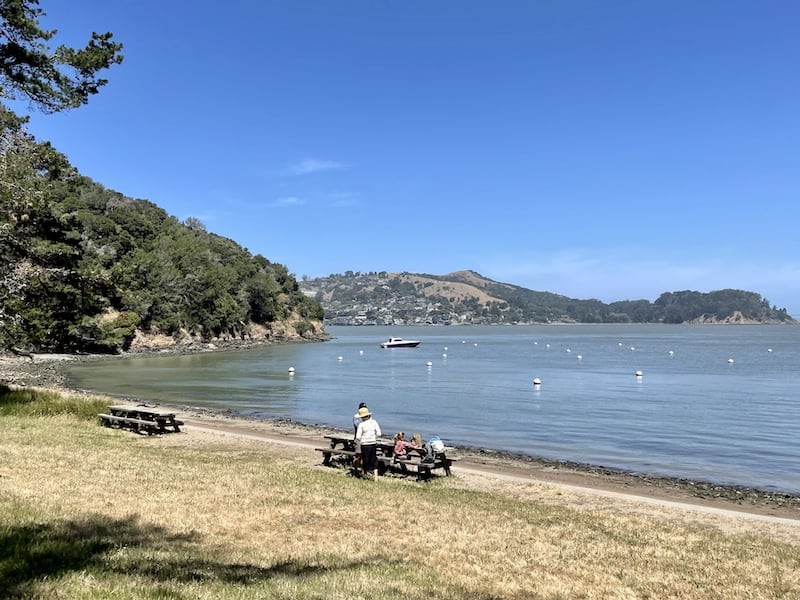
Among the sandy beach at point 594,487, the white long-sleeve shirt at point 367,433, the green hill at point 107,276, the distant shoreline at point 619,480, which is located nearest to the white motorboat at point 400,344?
the green hill at point 107,276

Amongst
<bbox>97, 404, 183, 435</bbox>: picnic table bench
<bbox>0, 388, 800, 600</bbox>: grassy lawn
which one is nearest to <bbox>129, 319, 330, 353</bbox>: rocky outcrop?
<bbox>97, 404, 183, 435</bbox>: picnic table bench

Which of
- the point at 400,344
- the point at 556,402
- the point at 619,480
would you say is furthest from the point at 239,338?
the point at 619,480

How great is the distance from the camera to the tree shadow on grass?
5.93 meters

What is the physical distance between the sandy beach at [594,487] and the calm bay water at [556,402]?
1.86 meters

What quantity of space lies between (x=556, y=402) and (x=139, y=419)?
1033 inches

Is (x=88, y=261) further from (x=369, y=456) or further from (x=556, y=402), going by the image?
(x=369, y=456)

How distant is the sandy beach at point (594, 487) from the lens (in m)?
12.9

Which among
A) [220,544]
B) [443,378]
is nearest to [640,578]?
[220,544]

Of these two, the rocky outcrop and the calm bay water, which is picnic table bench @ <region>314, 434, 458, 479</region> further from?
the rocky outcrop

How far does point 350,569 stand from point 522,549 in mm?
2724

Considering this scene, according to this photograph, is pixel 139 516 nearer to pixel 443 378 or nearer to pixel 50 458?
pixel 50 458

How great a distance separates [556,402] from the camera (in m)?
39.7

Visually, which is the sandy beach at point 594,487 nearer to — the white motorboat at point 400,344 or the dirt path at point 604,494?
the dirt path at point 604,494

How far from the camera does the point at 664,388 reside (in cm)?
4784
